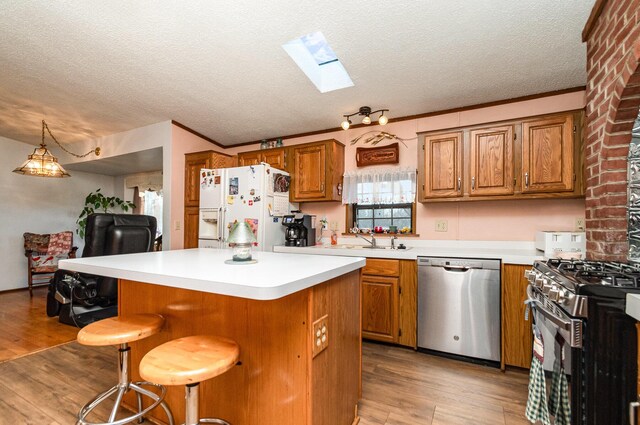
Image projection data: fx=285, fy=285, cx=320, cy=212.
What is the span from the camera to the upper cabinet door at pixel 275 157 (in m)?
3.82

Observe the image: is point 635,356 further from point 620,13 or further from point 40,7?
point 40,7

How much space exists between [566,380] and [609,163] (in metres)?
1.38

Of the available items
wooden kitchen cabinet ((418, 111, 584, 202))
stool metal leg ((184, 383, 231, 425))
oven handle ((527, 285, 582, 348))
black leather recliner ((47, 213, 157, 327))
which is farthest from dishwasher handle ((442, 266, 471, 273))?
black leather recliner ((47, 213, 157, 327))

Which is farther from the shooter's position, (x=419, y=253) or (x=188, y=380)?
(x=419, y=253)

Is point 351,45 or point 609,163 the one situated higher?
point 351,45

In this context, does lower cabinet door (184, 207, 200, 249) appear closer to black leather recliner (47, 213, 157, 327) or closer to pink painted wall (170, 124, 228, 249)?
pink painted wall (170, 124, 228, 249)

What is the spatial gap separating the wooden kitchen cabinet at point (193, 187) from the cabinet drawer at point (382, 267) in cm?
247

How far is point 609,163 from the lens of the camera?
1.74 meters

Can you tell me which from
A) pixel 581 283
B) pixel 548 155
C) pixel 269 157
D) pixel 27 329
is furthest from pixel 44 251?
pixel 548 155

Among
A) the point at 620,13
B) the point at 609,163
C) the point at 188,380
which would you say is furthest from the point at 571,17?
the point at 188,380

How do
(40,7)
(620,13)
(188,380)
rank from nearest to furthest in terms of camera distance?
(188,380), (620,13), (40,7)

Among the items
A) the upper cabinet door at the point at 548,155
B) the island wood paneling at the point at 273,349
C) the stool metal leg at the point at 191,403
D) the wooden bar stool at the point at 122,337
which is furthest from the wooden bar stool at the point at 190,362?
the upper cabinet door at the point at 548,155

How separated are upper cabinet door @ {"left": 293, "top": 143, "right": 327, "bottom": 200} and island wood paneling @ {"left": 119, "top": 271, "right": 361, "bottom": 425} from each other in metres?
2.04

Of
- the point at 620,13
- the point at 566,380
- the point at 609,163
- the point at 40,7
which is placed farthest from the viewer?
the point at 40,7
